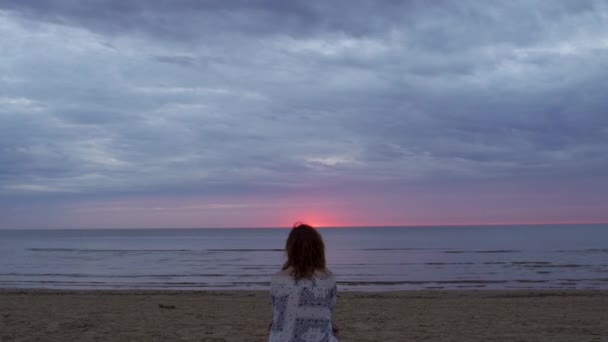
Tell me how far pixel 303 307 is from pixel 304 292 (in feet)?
0.37

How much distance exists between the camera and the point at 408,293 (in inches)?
798

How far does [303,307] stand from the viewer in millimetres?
3762

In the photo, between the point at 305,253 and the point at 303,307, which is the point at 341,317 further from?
the point at 305,253

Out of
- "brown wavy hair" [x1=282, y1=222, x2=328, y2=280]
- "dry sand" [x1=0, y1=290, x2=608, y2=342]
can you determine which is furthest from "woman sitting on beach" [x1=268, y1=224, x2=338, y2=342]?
"dry sand" [x1=0, y1=290, x2=608, y2=342]

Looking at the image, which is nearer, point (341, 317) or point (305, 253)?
point (305, 253)

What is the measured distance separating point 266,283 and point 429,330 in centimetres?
1611

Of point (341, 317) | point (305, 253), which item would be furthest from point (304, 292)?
point (341, 317)

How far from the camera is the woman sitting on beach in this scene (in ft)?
12.2

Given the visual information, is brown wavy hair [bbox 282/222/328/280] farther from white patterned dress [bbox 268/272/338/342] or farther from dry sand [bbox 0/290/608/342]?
dry sand [bbox 0/290/608/342]

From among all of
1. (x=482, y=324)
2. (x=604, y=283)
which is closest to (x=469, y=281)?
(x=604, y=283)

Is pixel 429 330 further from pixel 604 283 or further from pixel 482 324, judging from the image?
pixel 604 283

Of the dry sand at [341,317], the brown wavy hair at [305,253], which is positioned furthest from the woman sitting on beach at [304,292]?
the dry sand at [341,317]

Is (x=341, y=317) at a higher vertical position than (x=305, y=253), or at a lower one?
lower

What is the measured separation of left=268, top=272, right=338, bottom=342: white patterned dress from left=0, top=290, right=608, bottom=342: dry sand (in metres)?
6.99
